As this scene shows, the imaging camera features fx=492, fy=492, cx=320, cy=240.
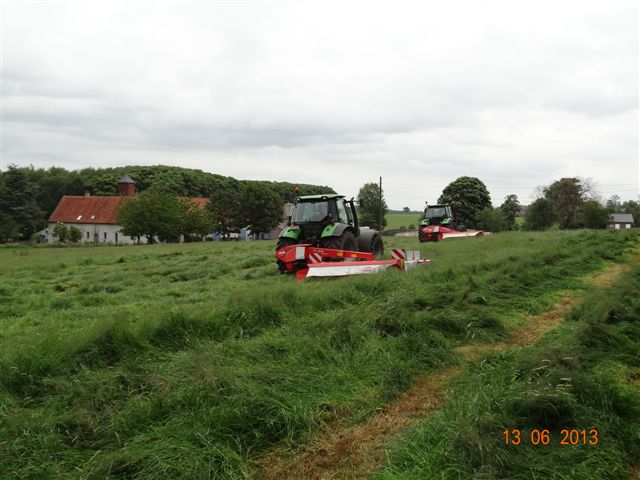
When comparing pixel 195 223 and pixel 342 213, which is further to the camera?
pixel 195 223

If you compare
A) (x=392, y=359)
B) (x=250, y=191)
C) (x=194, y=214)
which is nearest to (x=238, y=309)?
(x=392, y=359)

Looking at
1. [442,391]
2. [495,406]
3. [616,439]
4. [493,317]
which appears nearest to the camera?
[616,439]

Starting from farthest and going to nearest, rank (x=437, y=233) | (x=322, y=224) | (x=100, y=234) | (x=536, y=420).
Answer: (x=100, y=234), (x=437, y=233), (x=322, y=224), (x=536, y=420)

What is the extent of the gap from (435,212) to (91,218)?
6547cm

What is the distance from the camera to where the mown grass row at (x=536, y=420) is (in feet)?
9.79

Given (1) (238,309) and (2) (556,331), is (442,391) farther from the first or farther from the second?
(1) (238,309)

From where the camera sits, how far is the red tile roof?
254 ft

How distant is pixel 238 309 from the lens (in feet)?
21.5

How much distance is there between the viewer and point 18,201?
6569 centimetres

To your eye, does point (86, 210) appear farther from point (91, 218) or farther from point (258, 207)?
point (258, 207)

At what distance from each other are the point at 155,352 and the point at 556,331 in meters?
4.68

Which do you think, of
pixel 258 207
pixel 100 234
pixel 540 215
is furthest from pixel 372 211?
pixel 100 234
